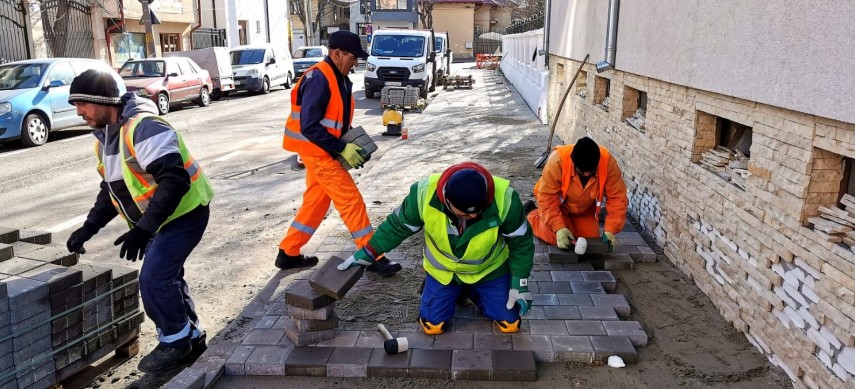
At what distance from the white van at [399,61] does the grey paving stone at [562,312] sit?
50.4 ft

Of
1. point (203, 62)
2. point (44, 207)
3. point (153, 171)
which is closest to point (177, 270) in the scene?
point (153, 171)

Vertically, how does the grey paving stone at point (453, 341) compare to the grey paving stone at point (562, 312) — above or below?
below

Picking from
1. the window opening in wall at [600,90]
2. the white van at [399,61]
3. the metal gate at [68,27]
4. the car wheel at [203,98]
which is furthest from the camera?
the metal gate at [68,27]

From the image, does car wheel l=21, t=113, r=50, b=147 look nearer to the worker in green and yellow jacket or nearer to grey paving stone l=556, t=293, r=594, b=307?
the worker in green and yellow jacket

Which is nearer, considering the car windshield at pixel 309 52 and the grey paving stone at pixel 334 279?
the grey paving stone at pixel 334 279

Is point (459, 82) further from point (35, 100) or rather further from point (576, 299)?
point (576, 299)

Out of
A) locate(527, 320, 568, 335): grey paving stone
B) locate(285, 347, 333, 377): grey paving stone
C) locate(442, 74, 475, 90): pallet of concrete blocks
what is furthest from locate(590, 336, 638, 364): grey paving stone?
locate(442, 74, 475, 90): pallet of concrete blocks

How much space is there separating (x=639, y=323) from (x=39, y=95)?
1213cm

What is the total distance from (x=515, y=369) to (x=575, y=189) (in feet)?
7.26

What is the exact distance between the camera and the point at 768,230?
379 centimetres

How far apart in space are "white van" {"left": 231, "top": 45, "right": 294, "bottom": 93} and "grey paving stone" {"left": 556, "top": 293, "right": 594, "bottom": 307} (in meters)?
20.2

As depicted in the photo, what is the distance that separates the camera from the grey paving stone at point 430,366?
143 inches

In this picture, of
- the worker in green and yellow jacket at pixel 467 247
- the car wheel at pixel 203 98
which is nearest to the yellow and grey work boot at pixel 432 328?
the worker in green and yellow jacket at pixel 467 247

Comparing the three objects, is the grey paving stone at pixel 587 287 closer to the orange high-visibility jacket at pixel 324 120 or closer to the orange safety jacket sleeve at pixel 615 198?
the orange safety jacket sleeve at pixel 615 198
